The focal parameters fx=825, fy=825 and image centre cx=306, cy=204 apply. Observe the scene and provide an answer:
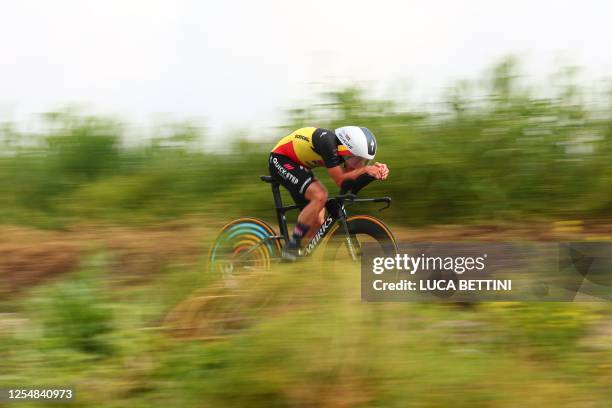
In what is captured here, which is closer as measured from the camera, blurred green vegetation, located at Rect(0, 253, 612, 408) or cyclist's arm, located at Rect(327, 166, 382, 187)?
blurred green vegetation, located at Rect(0, 253, 612, 408)

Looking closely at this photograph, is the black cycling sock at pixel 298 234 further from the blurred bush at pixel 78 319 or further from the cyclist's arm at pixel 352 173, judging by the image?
the blurred bush at pixel 78 319

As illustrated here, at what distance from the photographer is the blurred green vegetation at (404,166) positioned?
9.68 metres

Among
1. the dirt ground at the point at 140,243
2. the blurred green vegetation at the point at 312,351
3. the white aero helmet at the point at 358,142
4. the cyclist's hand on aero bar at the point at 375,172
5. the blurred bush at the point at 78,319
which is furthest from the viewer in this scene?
the dirt ground at the point at 140,243

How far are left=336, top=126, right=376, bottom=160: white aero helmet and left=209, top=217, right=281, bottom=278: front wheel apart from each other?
1.17 metres

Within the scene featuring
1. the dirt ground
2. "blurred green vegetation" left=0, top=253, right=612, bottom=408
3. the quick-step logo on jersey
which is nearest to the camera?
"blurred green vegetation" left=0, top=253, right=612, bottom=408

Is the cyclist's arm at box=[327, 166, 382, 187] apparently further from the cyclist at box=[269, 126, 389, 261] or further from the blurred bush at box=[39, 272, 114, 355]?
the blurred bush at box=[39, 272, 114, 355]

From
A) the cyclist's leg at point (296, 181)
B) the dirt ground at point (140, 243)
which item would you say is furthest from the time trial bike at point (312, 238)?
the dirt ground at point (140, 243)

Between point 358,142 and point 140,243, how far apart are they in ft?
11.5

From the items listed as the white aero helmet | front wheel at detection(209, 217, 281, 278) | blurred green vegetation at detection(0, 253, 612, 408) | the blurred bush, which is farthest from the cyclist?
the blurred bush

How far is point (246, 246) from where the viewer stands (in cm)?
770

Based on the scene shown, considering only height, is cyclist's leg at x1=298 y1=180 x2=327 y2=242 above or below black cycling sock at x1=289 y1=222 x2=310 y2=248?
above

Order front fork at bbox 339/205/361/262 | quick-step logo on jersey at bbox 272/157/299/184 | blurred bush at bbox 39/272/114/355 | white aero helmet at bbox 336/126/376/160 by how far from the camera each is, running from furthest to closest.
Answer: quick-step logo on jersey at bbox 272/157/299/184
front fork at bbox 339/205/361/262
white aero helmet at bbox 336/126/376/160
blurred bush at bbox 39/272/114/355

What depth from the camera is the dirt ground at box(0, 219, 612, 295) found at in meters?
8.89

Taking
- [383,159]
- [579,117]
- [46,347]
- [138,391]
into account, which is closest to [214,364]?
[138,391]
